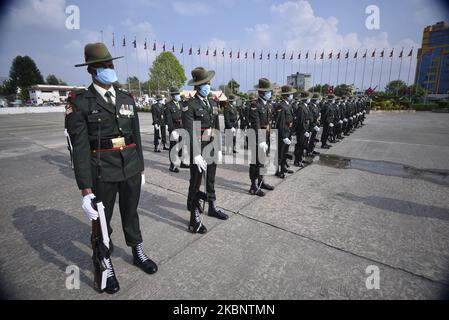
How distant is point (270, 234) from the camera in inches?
132

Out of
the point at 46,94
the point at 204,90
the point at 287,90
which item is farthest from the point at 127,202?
the point at 46,94

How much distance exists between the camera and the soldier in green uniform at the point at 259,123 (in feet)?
15.9

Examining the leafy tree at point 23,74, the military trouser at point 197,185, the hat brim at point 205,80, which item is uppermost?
the leafy tree at point 23,74

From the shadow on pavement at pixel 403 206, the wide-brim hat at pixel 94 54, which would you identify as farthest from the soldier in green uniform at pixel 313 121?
the wide-brim hat at pixel 94 54

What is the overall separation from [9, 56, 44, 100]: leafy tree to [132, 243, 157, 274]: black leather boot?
88713 millimetres

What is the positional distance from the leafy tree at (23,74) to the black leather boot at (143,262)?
88713 millimetres

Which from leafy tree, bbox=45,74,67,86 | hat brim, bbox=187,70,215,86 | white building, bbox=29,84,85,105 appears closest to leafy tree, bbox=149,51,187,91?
white building, bbox=29,84,85,105

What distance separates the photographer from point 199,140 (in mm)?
3629

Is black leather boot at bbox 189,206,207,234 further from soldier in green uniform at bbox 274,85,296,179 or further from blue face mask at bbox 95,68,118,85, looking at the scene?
soldier in green uniform at bbox 274,85,296,179

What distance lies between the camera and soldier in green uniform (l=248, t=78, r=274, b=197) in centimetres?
485

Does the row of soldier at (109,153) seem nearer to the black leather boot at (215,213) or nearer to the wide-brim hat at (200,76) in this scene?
the wide-brim hat at (200,76)

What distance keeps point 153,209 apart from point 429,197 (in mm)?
5189

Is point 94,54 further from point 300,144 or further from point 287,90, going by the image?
point 300,144
